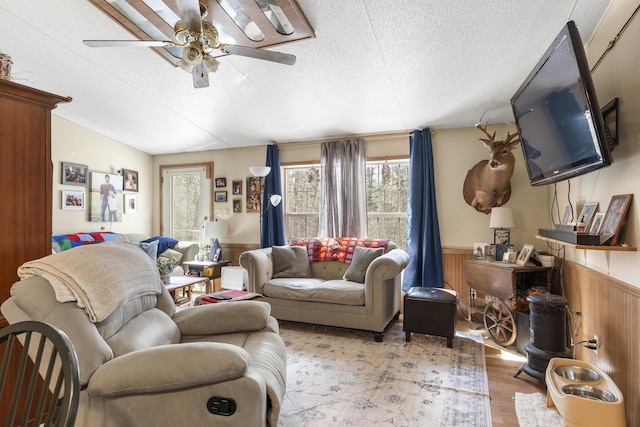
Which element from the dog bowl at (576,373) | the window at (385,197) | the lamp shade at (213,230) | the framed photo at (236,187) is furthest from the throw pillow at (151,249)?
the dog bowl at (576,373)

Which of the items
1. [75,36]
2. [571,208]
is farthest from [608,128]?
[75,36]

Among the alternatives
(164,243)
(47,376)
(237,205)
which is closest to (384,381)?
(47,376)

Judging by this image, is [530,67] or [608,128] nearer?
[608,128]

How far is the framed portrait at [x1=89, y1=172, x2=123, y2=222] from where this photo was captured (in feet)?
15.3

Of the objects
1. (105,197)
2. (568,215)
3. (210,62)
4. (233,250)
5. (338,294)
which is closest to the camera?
(210,62)

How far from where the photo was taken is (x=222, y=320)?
1.95m

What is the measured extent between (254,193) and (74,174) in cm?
235

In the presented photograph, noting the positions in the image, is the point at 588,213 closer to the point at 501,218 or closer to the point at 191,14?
the point at 501,218

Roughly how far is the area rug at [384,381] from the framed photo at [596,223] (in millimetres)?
1235

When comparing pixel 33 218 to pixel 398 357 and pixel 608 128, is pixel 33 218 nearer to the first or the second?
pixel 398 357

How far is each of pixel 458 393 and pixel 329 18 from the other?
8.73 feet

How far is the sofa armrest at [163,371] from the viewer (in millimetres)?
1221

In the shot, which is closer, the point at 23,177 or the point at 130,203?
the point at 23,177

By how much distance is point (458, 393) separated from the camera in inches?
87.3
